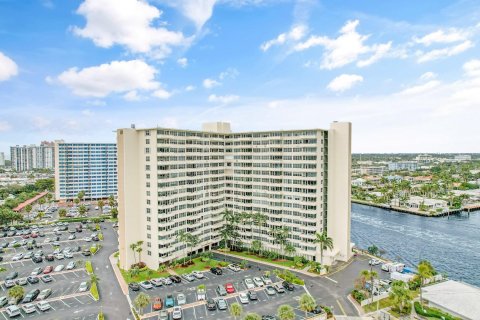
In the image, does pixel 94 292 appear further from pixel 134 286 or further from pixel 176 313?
pixel 176 313

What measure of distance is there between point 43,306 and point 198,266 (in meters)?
38.6

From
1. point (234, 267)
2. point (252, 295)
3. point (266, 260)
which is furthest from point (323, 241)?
point (252, 295)

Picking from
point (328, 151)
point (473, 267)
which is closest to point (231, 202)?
point (328, 151)

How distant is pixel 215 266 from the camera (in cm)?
9406

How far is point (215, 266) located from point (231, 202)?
26.4 meters

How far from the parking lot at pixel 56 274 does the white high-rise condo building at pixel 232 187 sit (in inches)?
601

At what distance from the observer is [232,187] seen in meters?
115

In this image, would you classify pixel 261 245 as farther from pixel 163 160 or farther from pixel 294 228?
pixel 163 160

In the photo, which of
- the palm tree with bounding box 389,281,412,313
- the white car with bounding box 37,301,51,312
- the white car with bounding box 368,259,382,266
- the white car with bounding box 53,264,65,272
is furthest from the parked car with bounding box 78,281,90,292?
the white car with bounding box 368,259,382,266

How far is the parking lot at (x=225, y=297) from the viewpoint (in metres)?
67.7

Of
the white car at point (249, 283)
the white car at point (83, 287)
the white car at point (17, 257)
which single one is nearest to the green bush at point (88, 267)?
the white car at point (83, 287)

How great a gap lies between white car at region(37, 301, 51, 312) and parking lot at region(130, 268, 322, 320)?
16837 mm

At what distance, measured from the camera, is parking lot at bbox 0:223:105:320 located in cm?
6838

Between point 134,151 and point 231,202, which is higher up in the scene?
point 134,151
